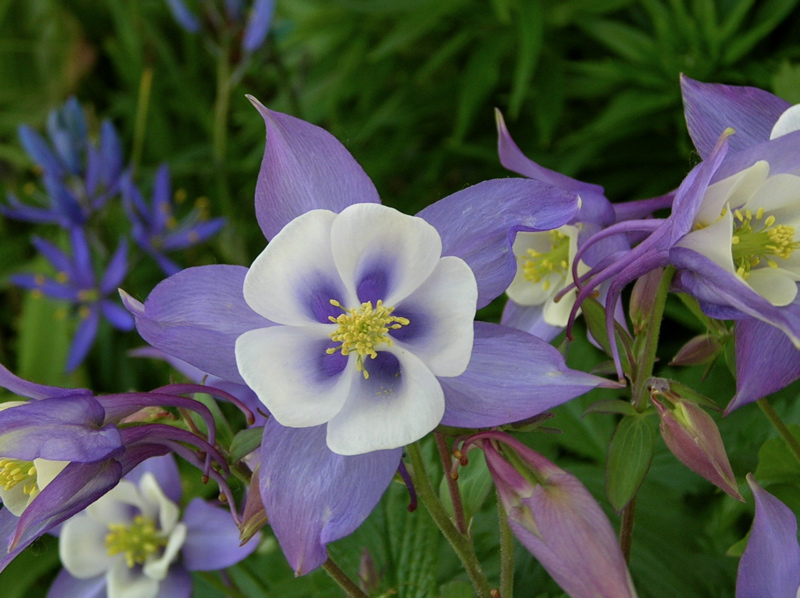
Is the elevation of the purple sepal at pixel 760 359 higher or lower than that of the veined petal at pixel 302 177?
lower

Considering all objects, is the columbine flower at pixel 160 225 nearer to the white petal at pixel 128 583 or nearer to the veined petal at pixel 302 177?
the white petal at pixel 128 583

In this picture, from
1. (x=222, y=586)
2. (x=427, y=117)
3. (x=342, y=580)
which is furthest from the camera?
(x=427, y=117)

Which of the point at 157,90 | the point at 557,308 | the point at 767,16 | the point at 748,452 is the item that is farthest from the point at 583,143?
the point at 157,90

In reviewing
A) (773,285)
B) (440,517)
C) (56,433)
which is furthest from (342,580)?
(773,285)

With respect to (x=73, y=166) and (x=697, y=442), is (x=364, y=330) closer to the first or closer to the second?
(x=697, y=442)

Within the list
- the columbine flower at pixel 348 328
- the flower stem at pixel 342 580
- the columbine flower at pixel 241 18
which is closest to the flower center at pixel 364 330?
the columbine flower at pixel 348 328

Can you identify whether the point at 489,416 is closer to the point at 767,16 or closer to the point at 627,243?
the point at 627,243
